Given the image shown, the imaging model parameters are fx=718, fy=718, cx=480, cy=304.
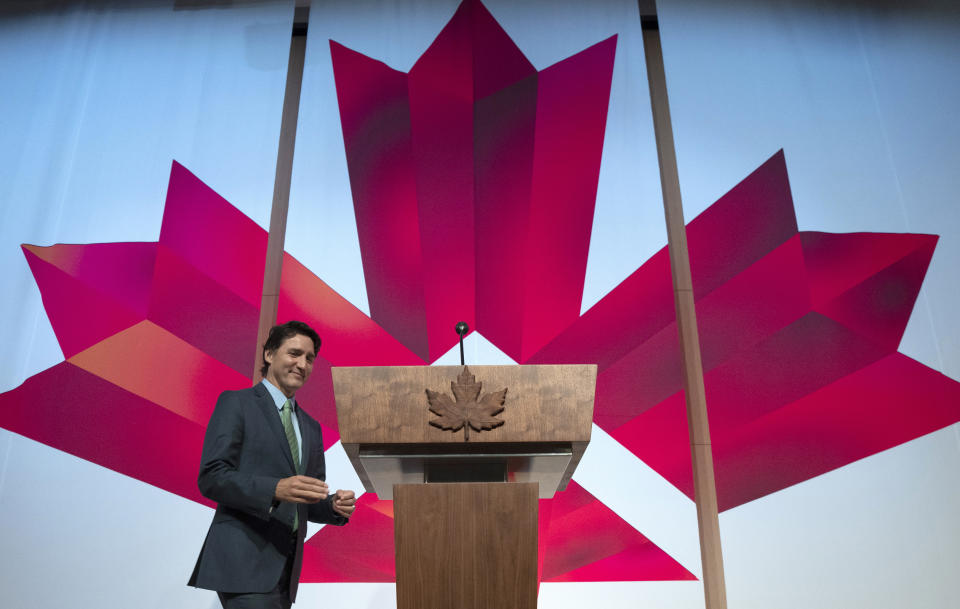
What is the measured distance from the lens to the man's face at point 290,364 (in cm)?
174

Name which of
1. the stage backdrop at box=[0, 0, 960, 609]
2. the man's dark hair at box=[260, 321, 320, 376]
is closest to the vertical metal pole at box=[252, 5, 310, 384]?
the stage backdrop at box=[0, 0, 960, 609]

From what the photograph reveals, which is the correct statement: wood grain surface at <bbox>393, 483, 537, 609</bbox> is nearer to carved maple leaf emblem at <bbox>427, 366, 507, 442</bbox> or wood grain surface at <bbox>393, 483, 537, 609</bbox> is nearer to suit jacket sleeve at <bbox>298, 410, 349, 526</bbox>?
carved maple leaf emblem at <bbox>427, 366, 507, 442</bbox>

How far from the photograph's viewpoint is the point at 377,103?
130 inches

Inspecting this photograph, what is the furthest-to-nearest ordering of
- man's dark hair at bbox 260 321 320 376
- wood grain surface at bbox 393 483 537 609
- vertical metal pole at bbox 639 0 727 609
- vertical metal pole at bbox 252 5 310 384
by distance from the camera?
vertical metal pole at bbox 252 5 310 384
vertical metal pole at bbox 639 0 727 609
man's dark hair at bbox 260 321 320 376
wood grain surface at bbox 393 483 537 609

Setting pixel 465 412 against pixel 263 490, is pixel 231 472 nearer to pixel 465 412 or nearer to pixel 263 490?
pixel 263 490

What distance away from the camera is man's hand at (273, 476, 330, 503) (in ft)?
4.62

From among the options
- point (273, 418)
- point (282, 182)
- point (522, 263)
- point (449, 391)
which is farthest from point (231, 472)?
point (282, 182)

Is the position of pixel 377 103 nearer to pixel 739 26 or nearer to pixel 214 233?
pixel 214 233

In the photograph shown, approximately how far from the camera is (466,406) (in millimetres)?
1362

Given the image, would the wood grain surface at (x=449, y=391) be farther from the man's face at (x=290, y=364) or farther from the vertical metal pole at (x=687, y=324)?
the vertical metal pole at (x=687, y=324)

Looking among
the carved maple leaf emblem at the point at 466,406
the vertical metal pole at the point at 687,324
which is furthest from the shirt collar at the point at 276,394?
the vertical metal pole at the point at 687,324

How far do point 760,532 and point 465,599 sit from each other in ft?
5.63

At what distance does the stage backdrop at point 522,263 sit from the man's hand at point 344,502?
1153 millimetres

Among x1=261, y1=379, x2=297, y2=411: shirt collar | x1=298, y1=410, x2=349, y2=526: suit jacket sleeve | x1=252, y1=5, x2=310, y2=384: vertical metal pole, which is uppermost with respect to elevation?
x1=252, y1=5, x2=310, y2=384: vertical metal pole
